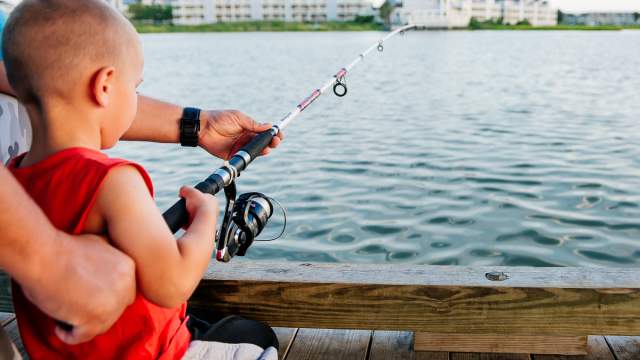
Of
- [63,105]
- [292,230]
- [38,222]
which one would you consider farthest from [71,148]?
[292,230]

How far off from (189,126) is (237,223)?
51 cm

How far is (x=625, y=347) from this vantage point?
2.09 m

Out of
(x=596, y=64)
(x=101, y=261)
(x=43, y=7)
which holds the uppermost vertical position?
(x=43, y=7)

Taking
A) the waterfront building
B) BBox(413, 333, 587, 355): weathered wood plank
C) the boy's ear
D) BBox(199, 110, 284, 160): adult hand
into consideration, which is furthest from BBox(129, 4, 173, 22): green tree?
the boy's ear

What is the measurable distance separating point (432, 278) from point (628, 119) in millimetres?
11274

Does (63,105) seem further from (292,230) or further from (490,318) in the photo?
(292,230)

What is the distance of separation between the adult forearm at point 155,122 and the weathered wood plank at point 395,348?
0.88 meters

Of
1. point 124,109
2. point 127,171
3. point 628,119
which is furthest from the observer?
point 628,119

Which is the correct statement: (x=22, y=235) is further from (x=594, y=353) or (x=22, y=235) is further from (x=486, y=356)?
(x=594, y=353)

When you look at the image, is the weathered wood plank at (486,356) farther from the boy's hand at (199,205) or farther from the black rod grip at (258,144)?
the boy's hand at (199,205)

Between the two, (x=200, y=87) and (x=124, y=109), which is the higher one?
(x=124, y=109)

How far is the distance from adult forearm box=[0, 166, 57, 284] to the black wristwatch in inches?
40.9

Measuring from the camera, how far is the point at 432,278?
193 cm

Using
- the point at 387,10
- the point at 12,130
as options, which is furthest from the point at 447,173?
the point at 387,10
